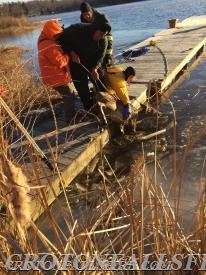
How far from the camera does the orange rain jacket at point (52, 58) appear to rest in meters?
5.02

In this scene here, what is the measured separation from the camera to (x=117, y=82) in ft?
18.3

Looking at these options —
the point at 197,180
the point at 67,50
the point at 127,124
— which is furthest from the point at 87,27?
the point at 197,180

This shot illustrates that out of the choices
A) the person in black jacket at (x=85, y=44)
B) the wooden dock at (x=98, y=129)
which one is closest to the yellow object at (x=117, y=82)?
the person in black jacket at (x=85, y=44)

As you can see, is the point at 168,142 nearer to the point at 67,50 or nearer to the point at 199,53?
the point at 67,50

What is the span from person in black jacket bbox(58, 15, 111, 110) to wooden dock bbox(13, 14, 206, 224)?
2.59ft

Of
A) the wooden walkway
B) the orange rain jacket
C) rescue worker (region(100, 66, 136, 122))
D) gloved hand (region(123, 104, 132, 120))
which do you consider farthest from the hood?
the wooden walkway

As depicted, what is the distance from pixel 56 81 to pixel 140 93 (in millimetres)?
2217

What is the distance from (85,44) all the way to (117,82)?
716mm

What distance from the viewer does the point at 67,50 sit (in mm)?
5195

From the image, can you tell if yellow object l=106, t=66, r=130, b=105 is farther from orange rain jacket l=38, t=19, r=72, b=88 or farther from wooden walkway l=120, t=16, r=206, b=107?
wooden walkway l=120, t=16, r=206, b=107

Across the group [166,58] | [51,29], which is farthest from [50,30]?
[166,58]

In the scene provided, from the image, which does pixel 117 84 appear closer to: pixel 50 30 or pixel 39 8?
pixel 50 30

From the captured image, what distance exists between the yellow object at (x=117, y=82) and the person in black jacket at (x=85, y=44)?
0.94 ft

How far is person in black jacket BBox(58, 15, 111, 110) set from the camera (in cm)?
502
